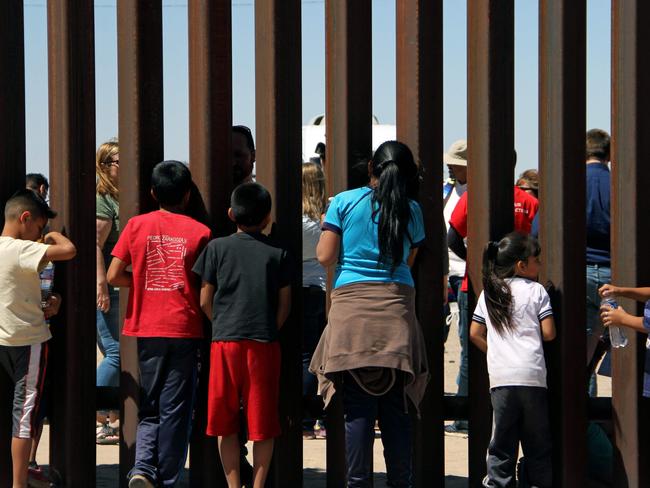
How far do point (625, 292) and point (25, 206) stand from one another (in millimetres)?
2832

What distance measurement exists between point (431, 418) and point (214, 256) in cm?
134

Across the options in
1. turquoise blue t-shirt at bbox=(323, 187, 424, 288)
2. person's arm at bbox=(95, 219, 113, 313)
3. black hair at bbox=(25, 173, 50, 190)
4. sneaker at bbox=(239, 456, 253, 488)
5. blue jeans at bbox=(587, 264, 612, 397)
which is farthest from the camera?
black hair at bbox=(25, 173, 50, 190)

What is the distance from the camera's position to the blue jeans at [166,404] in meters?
5.25

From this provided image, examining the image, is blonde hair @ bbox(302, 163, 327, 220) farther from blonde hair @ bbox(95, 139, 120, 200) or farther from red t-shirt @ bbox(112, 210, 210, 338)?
red t-shirt @ bbox(112, 210, 210, 338)

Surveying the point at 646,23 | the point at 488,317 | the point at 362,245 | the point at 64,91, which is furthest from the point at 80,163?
the point at 646,23

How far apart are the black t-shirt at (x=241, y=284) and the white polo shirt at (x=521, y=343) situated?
3.33 ft

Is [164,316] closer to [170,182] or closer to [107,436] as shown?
[170,182]

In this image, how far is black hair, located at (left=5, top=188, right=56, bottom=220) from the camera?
5.32m

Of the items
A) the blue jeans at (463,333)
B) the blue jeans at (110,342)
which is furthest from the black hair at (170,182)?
the blue jeans at (463,333)

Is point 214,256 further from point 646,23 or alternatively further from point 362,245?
point 646,23

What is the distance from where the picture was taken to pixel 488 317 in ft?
17.3

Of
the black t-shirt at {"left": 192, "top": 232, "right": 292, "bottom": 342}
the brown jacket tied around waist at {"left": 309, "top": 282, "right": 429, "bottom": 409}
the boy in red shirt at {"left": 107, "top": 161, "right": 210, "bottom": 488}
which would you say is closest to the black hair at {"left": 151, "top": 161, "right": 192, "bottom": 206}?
the boy in red shirt at {"left": 107, "top": 161, "right": 210, "bottom": 488}

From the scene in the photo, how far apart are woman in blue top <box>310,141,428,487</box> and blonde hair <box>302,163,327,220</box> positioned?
1.63m

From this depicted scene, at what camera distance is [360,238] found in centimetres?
506
